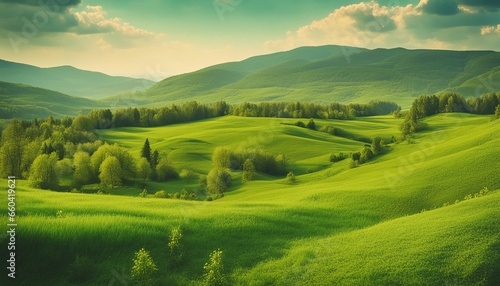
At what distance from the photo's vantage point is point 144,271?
46.3ft

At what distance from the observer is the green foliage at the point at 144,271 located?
549 inches

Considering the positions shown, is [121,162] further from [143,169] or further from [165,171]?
[165,171]

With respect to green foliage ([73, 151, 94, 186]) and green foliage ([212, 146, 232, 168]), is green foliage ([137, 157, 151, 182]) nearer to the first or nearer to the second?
green foliage ([73, 151, 94, 186])

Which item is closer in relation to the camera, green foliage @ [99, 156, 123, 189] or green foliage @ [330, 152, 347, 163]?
green foliage @ [99, 156, 123, 189]

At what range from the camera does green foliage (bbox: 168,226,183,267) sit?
1561 centimetres

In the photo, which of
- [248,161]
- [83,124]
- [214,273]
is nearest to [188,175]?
[248,161]

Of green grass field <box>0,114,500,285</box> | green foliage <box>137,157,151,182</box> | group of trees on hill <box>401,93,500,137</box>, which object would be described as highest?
group of trees on hill <box>401,93,500,137</box>

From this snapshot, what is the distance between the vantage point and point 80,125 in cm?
14825

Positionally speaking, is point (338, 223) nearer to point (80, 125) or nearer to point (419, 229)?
point (419, 229)

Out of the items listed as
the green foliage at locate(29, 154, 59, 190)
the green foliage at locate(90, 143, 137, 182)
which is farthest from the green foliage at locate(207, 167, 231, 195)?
the green foliage at locate(29, 154, 59, 190)

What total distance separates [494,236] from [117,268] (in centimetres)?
2006

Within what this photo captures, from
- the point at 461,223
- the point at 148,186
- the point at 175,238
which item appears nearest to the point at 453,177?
the point at 461,223

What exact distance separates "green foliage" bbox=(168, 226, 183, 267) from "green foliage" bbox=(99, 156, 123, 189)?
6899 centimetres

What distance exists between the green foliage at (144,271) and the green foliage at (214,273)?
2442mm
